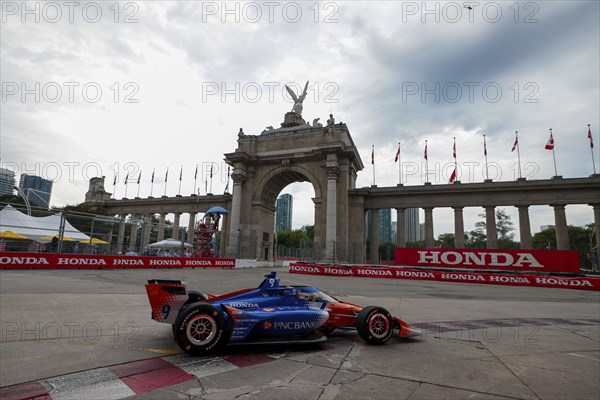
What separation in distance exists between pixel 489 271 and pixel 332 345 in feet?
76.9

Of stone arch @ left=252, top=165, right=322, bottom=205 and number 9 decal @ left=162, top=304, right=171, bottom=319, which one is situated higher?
stone arch @ left=252, top=165, right=322, bottom=205

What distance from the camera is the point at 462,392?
11.8 feet

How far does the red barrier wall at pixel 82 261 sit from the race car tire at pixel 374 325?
2045 centimetres

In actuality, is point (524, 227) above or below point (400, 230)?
above

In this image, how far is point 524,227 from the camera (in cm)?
3362

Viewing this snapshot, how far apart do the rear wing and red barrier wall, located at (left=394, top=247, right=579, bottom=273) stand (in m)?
24.6

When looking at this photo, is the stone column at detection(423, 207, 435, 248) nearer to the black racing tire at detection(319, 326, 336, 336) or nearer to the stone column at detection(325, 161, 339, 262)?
the stone column at detection(325, 161, 339, 262)

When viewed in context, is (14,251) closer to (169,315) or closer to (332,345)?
(169,315)

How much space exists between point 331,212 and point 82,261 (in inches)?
925

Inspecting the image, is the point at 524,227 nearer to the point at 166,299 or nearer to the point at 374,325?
the point at 374,325

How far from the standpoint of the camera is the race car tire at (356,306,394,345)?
5410mm

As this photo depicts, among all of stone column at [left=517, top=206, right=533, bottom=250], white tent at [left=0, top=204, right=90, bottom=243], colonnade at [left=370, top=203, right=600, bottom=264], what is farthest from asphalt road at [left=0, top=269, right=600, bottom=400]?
stone column at [left=517, top=206, right=533, bottom=250]

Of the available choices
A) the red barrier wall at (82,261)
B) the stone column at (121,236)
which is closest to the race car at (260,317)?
the red barrier wall at (82,261)

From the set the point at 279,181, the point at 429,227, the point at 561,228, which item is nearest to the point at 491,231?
the point at 429,227
